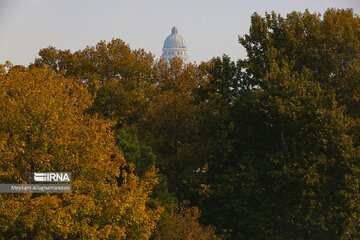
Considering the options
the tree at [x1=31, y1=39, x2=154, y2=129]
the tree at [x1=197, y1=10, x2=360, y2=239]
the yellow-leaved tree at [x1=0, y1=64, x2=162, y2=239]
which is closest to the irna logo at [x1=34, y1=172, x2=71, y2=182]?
the yellow-leaved tree at [x1=0, y1=64, x2=162, y2=239]

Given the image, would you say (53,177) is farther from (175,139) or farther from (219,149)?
(175,139)

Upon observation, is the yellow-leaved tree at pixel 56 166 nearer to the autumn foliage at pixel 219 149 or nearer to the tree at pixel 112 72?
the autumn foliage at pixel 219 149

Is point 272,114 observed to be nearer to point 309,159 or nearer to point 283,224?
point 309,159

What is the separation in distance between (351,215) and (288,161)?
4.87 meters

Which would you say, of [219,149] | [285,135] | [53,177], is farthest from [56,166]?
[285,135]

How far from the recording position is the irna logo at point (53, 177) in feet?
80.6

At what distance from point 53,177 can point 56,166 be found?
609 mm

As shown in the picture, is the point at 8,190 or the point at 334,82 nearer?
the point at 8,190

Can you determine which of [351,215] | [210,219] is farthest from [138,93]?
[351,215]

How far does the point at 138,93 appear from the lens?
5522cm

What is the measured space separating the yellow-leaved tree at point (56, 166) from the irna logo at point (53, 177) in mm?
219

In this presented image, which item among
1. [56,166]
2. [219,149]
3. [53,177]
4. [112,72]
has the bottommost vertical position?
[53,177]

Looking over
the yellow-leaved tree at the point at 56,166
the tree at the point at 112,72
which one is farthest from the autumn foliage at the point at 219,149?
the tree at the point at 112,72

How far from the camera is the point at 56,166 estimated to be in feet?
82.5
